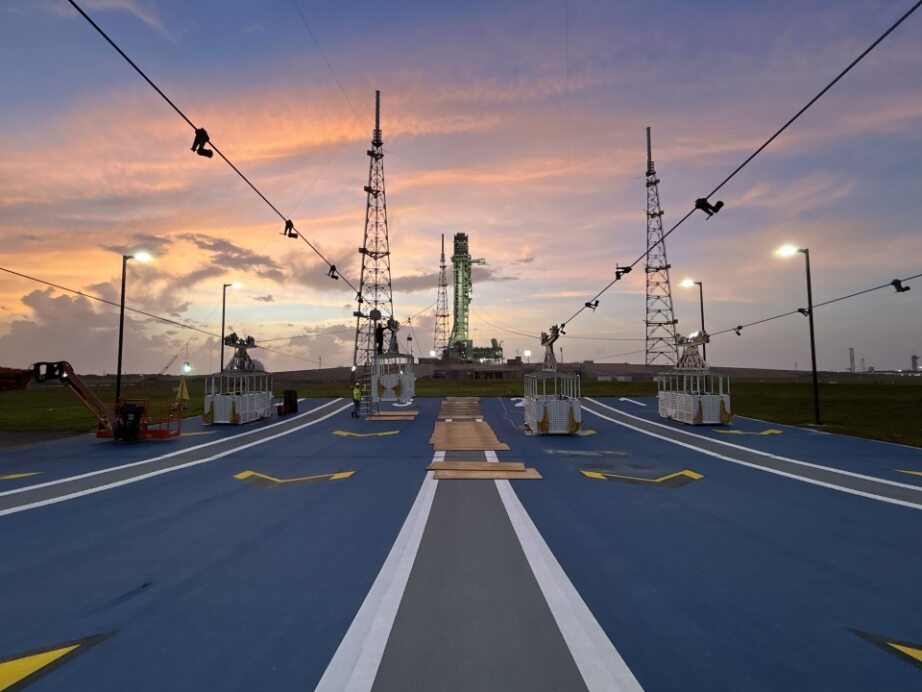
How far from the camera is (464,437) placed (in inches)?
803

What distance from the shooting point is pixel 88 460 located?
1545cm

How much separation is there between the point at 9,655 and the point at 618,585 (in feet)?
22.8

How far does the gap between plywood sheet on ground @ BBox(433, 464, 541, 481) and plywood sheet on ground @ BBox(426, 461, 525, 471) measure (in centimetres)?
41

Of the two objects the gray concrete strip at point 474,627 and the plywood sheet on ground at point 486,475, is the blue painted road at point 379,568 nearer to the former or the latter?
the gray concrete strip at point 474,627

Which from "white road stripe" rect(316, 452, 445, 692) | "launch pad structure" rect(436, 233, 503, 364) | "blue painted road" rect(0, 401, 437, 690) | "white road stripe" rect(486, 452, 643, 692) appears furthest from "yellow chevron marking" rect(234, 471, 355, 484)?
"launch pad structure" rect(436, 233, 503, 364)

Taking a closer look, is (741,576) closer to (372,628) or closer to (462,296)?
(372,628)

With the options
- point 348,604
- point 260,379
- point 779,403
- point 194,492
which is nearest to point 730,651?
point 348,604

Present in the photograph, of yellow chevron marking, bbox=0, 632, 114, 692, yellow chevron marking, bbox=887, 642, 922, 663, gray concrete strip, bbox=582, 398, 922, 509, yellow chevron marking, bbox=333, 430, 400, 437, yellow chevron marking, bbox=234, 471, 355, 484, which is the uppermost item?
yellow chevron marking, bbox=887, 642, 922, 663

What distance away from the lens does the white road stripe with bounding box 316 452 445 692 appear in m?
4.14

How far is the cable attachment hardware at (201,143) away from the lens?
375 inches

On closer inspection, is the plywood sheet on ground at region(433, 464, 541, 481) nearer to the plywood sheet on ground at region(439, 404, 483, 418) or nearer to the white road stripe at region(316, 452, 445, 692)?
the white road stripe at region(316, 452, 445, 692)

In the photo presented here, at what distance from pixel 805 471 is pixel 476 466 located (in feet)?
32.7

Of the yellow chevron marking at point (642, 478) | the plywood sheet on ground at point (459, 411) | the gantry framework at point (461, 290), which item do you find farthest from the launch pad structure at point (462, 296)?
the yellow chevron marking at point (642, 478)

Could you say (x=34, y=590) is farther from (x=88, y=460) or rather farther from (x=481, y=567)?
(x=88, y=460)
